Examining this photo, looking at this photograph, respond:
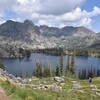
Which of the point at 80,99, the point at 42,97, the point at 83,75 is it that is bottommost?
→ the point at 83,75

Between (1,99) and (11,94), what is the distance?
6.88 feet

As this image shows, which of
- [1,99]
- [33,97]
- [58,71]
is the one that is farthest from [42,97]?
[58,71]

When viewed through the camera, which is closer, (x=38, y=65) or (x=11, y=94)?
(x=11, y=94)

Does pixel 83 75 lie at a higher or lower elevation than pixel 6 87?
lower

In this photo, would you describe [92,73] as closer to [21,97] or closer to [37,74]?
[37,74]

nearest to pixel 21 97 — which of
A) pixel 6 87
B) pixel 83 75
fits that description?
pixel 6 87

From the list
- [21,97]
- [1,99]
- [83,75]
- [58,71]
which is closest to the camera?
[1,99]

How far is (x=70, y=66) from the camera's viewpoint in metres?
136

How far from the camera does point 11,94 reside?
13148 millimetres

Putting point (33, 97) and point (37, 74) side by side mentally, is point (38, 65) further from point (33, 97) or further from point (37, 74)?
point (33, 97)

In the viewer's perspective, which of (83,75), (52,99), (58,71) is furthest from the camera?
(83,75)

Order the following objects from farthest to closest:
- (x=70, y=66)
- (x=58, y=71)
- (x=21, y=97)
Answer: (x=70, y=66) < (x=58, y=71) < (x=21, y=97)

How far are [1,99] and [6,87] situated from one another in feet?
10.3

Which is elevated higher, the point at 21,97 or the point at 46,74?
the point at 21,97
